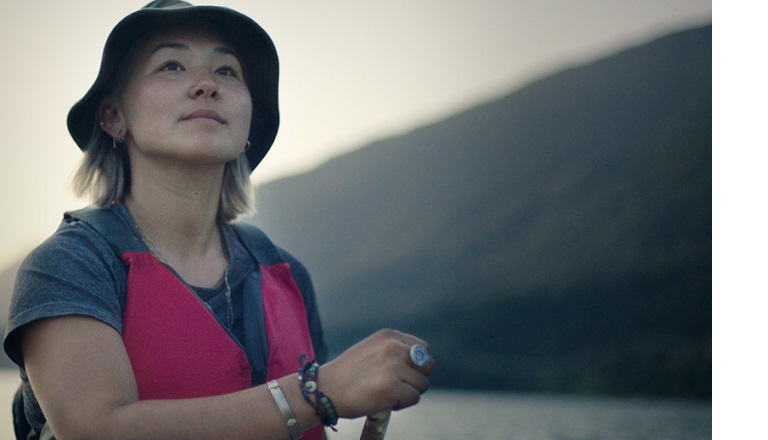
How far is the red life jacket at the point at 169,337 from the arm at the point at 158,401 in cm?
11

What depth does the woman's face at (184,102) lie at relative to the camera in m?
1.33

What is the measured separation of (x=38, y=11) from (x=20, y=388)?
1427 mm

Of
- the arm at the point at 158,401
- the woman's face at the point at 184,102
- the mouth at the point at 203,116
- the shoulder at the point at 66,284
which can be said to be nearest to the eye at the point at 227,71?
the woman's face at the point at 184,102

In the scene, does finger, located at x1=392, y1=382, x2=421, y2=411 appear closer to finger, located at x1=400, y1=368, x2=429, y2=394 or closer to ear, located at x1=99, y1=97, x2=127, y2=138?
finger, located at x1=400, y1=368, x2=429, y2=394

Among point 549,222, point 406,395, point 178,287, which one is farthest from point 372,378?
point 549,222

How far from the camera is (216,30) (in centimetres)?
143

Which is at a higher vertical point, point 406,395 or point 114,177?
point 114,177

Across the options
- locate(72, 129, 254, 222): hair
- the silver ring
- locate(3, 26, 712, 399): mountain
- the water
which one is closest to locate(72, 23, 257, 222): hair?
locate(72, 129, 254, 222): hair

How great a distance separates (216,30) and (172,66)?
0.11 metres

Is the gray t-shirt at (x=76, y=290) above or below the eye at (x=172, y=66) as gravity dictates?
below

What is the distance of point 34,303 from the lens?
1062mm

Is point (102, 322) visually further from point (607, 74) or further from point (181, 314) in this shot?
point (607, 74)

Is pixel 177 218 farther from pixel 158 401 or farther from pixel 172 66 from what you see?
pixel 158 401

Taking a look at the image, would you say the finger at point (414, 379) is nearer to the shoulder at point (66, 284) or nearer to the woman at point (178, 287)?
the woman at point (178, 287)
